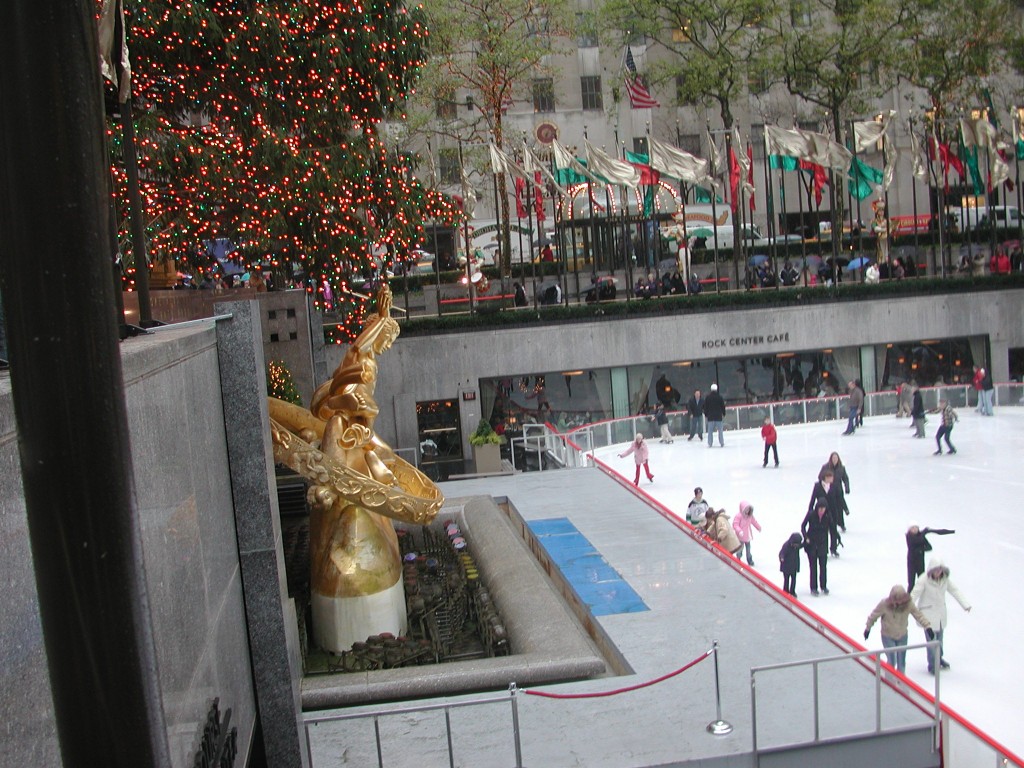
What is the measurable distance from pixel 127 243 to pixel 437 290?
40.2ft

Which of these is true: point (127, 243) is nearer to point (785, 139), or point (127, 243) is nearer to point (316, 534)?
point (316, 534)

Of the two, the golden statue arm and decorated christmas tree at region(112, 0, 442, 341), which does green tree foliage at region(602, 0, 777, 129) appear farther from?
the golden statue arm

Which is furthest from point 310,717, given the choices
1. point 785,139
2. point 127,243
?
point 785,139

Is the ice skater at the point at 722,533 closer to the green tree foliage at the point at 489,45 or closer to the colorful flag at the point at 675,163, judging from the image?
the colorful flag at the point at 675,163

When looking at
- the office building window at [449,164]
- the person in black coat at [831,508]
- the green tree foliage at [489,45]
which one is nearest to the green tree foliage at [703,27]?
the green tree foliage at [489,45]

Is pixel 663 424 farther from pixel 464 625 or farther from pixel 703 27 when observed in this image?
pixel 703 27

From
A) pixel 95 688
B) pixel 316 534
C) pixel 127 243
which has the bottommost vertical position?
pixel 316 534

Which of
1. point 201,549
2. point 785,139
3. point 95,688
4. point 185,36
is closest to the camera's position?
point 95,688

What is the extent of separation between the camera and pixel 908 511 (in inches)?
616

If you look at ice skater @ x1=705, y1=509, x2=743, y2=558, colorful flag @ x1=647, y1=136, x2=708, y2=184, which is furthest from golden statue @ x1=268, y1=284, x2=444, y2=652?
colorful flag @ x1=647, y1=136, x2=708, y2=184

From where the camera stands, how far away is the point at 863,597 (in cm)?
1215

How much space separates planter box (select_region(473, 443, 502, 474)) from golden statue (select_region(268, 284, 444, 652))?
10.2m

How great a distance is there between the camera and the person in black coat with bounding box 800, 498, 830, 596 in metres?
12.2

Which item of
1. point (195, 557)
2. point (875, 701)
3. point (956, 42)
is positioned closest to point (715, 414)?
point (875, 701)
